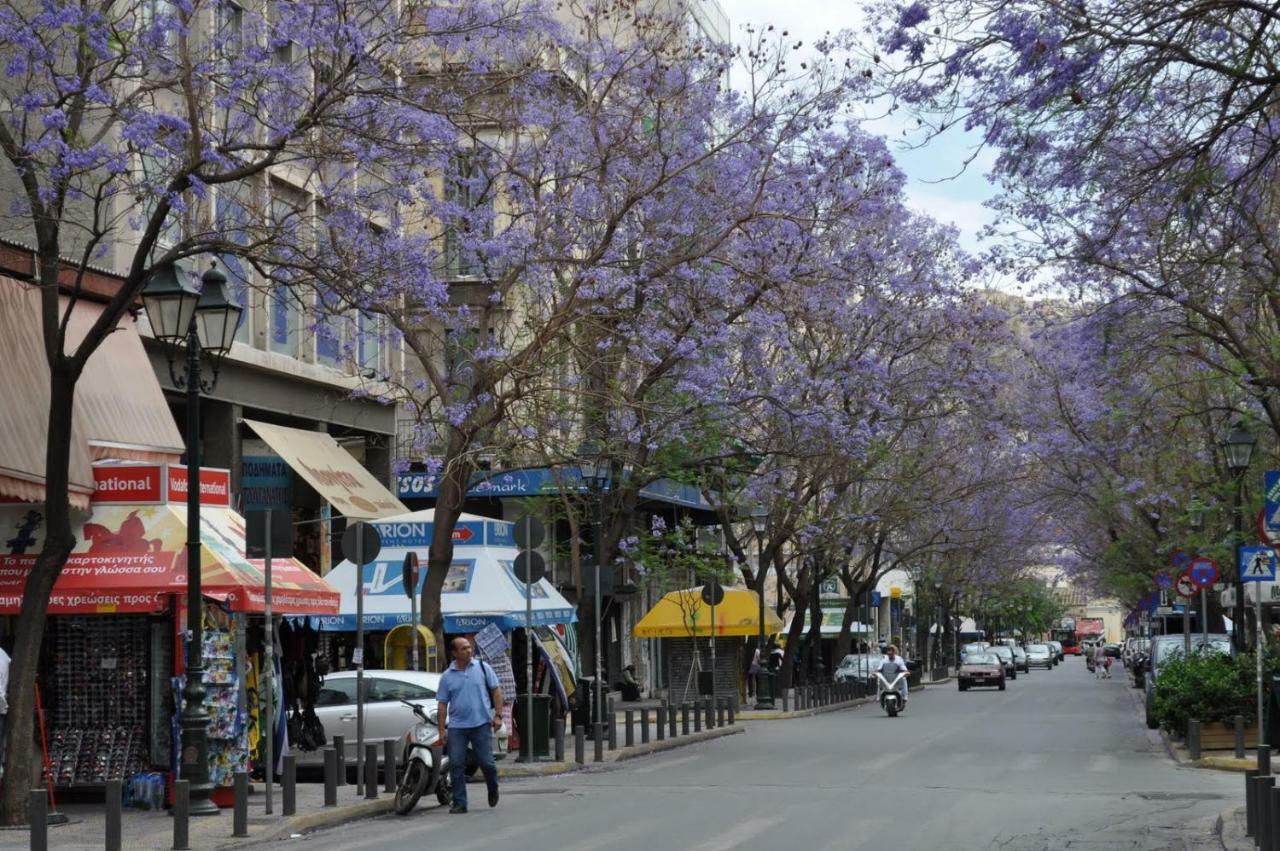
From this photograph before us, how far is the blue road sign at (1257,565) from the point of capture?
21.7 m

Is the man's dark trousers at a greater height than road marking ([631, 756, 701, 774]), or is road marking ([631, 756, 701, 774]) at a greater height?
the man's dark trousers

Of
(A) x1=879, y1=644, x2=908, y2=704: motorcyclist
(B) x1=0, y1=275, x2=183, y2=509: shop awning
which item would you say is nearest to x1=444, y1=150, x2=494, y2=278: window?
(B) x1=0, y1=275, x2=183, y2=509: shop awning

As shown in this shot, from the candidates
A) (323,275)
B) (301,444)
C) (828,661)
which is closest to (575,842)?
(323,275)

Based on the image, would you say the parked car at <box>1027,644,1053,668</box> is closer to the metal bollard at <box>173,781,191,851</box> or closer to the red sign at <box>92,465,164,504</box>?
the red sign at <box>92,465,164,504</box>

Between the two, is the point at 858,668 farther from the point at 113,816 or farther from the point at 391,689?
the point at 113,816

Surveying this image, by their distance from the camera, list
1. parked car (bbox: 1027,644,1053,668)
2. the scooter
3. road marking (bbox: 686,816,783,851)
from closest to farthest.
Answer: road marking (bbox: 686,816,783,851)
the scooter
parked car (bbox: 1027,644,1053,668)

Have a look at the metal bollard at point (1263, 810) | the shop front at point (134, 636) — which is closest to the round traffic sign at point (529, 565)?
the shop front at point (134, 636)

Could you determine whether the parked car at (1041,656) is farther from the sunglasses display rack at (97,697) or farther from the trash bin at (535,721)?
the sunglasses display rack at (97,697)

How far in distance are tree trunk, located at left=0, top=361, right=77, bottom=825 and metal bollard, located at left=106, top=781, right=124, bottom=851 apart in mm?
2439

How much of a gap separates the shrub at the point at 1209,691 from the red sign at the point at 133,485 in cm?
1519

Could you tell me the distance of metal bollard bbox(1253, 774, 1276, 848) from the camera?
1278 cm

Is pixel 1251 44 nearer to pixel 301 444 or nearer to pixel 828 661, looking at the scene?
pixel 301 444

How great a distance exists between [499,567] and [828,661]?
5590 cm

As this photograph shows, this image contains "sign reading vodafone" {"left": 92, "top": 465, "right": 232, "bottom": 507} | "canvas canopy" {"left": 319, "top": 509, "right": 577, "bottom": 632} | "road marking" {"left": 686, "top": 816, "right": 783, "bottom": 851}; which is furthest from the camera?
"canvas canopy" {"left": 319, "top": 509, "right": 577, "bottom": 632}
